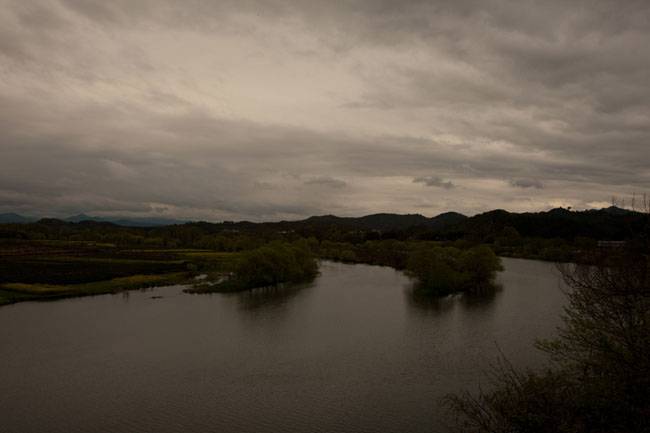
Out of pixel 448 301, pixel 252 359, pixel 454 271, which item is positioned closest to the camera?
pixel 252 359

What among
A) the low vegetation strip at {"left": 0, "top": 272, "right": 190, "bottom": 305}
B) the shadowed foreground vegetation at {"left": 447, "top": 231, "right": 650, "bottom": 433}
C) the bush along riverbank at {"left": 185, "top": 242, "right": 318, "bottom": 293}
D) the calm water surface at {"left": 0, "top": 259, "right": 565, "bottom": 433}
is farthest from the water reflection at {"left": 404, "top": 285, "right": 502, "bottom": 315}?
the low vegetation strip at {"left": 0, "top": 272, "right": 190, "bottom": 305}

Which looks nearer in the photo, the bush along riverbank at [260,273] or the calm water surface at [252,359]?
the calm water surface at [252,359]

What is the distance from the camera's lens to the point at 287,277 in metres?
69.0

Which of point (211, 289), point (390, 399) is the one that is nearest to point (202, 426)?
point (390, 399)

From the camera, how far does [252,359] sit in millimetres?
30422

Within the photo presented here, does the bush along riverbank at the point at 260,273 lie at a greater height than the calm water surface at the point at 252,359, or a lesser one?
greater

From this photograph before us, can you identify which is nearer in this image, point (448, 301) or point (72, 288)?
point (448, 301)

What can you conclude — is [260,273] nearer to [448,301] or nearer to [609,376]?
[448,301]

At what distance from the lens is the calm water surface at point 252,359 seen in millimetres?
22125

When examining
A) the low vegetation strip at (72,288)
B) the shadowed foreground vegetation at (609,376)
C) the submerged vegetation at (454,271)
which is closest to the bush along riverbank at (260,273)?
the low vegetation strip at (72,288)

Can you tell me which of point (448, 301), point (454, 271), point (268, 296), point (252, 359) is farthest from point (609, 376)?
point (454, 271)

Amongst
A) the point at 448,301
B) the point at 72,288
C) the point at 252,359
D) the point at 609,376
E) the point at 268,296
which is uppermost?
the point at 609,376

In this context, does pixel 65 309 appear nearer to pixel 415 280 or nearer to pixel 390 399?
pixel 390 399

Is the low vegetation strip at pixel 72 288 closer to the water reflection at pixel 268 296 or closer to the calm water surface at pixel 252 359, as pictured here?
the calm water surface at pixel 252 359
